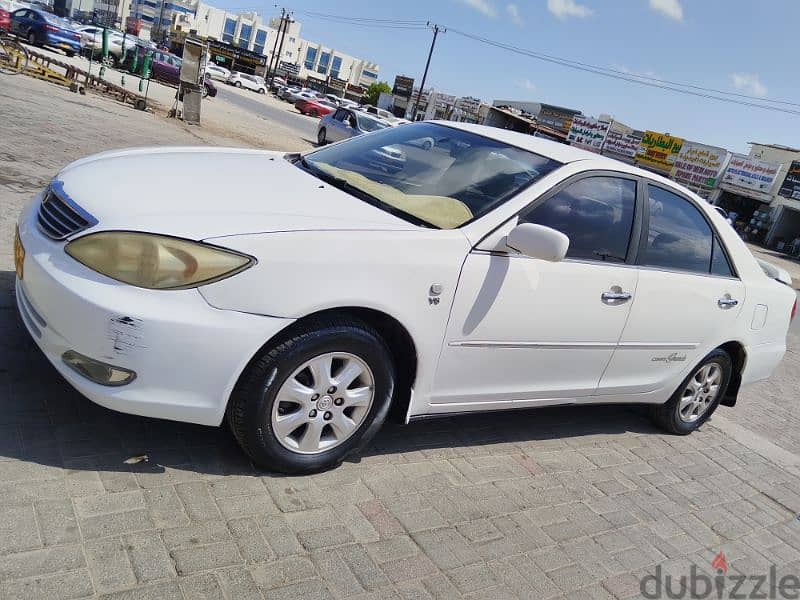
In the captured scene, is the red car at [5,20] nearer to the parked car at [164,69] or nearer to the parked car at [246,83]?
the parked car at [164,69]

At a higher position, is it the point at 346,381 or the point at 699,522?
the point at 346,381

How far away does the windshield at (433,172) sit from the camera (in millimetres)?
3422

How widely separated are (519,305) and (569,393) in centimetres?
88

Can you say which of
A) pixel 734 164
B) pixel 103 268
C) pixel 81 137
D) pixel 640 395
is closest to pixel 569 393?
pixel 640 395

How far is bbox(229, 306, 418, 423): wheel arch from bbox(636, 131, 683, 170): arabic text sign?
153ft

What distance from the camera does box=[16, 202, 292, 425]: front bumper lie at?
256cm

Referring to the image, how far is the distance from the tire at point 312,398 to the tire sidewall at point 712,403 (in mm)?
2582

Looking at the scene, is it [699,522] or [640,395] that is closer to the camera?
[699,522]

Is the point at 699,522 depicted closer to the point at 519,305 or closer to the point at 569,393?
the point at 569,393

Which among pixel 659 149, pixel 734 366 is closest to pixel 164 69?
pixel 659 149

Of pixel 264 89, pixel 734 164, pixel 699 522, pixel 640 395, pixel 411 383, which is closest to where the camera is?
pixel 411 383

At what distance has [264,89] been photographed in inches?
2491

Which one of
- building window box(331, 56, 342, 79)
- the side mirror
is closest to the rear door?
the side mirror

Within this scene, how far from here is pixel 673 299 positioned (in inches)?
164
